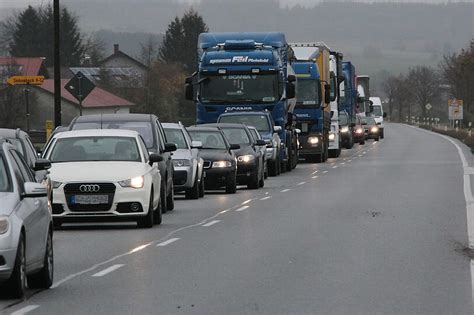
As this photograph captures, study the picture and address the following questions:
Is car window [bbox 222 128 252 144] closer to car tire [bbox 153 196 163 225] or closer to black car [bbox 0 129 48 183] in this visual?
car tire [bbox 153 196 163 225]

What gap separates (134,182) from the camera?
21.7 meters

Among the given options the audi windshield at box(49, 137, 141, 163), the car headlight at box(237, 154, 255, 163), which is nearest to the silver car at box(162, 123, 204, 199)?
the car headlight at box(237, 154, 255, 163)

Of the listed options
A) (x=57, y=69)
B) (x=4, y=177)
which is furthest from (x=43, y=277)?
(x=57, y=69)

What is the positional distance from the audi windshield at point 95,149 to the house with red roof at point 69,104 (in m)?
97.2

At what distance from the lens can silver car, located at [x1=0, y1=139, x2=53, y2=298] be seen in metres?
12.4

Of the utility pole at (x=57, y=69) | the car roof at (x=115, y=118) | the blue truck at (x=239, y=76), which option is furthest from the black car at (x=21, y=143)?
the blue truck at (x=239, y=76)

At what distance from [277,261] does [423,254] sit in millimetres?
1893

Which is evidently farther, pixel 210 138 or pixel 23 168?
pixel 210 138

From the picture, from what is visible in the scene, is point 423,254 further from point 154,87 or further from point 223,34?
point 154,87

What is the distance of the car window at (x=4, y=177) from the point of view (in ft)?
43.2

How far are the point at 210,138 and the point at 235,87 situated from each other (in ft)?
29.4

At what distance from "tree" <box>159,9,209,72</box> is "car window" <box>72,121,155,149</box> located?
13595cm

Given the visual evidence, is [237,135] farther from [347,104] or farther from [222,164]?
[347,104]

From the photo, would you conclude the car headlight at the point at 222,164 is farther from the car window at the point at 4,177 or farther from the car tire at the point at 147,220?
the car window at the point at 4,177
